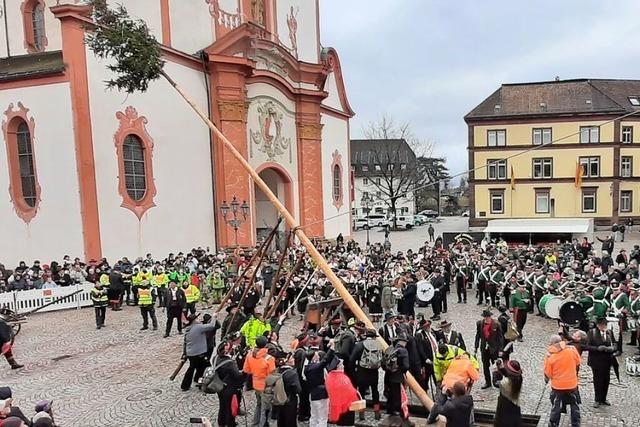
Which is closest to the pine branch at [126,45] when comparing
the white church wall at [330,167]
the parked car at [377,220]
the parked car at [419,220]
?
the white church wall at [330,167]

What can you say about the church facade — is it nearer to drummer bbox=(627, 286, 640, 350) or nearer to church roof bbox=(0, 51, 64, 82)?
church roof bbox=(0, 51, 64, 82)

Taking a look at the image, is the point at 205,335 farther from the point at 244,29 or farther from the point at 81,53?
the point at 244,29

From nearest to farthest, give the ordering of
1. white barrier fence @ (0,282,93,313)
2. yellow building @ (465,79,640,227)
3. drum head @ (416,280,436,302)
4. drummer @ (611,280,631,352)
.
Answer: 1. drummer @ (611,280,631,352)
2. drum head @ (416,280,436,302)
3. white barrier fence @ (0,282,93,313)
4. yellow building @ (465,79,640,227)

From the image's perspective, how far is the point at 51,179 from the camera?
20.8m

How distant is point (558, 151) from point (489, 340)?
4048 cm

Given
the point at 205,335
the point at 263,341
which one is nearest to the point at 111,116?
the point at 205,335

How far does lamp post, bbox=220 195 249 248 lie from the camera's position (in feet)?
80.8

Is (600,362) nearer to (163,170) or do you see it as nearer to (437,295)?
(437,295)

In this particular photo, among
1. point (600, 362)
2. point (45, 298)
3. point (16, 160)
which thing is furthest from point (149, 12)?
point (600, 362)

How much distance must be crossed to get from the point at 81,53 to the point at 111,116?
2654mm

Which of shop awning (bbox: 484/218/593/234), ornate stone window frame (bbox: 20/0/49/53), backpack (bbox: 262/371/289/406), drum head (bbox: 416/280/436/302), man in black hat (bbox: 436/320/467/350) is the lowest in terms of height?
shop awning (bbox: 484/218/593/234)

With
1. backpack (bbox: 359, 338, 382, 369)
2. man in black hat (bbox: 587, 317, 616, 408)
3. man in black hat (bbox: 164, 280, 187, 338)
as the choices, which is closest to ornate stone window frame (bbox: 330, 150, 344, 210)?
man in black hat (bbox: 164, 280, 187, 338)

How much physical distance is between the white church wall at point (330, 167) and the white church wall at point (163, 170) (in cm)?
1056

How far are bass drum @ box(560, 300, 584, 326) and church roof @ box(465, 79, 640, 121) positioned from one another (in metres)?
34.7
